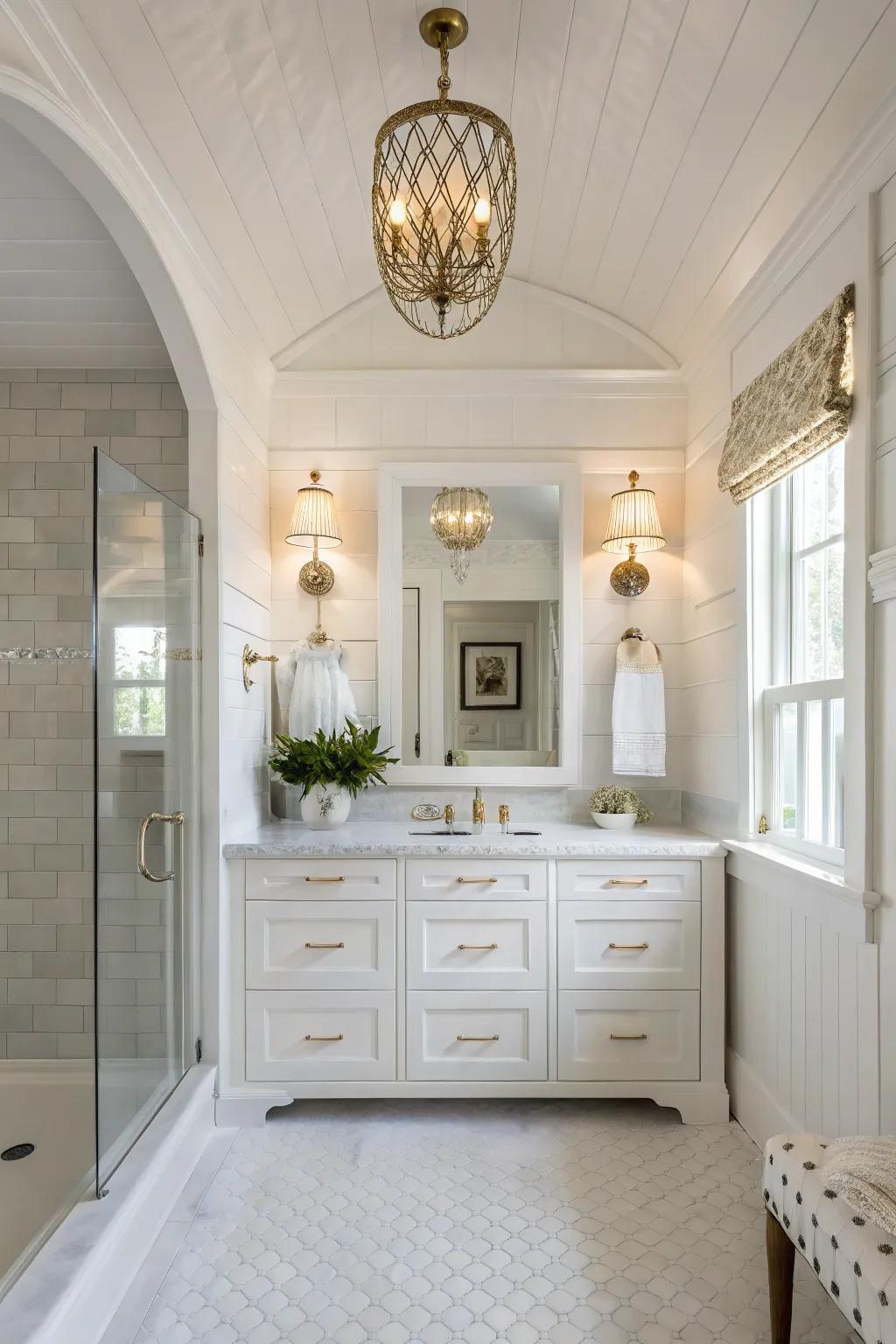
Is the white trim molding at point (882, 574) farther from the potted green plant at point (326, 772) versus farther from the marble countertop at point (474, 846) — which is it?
the potted green plant at point (326, 772)

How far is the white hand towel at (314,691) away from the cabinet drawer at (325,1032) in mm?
958

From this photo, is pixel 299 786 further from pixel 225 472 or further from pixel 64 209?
pixel 64 209

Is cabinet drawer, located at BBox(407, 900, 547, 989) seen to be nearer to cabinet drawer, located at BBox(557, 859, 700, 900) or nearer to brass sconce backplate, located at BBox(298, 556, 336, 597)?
cabinet drawer, located at BBox(557, 859, 700, 900)

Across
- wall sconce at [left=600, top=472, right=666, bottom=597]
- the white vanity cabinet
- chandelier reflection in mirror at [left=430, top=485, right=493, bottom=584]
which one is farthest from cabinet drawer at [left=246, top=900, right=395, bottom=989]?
wall sconce at [left=600, top=472, right=666, bottom=597]

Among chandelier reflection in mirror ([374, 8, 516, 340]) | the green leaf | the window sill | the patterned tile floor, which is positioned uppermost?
chandelier reflection in mirror ([374, 8, 516, 340])

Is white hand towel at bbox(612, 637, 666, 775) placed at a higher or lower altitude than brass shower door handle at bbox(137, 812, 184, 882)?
higher

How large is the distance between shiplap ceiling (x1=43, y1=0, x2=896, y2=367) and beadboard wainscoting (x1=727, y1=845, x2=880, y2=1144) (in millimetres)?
1774

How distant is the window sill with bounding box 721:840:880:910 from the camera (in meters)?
1.90

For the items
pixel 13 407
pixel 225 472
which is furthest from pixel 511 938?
pixel 13 407

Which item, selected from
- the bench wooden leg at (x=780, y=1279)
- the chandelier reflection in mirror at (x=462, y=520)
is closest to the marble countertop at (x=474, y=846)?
the chandelier reflection in mirror at (x=462, y=520)

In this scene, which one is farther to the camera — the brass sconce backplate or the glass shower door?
the brass sconce backplate

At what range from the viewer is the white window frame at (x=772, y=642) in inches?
99.0

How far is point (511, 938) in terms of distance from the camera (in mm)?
2809

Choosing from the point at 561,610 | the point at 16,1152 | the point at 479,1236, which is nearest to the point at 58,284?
the point at 561,610
